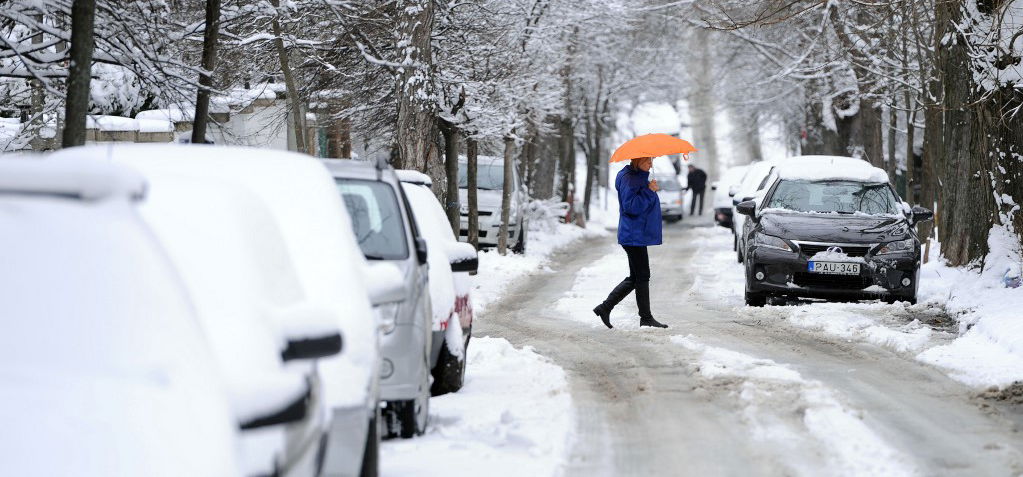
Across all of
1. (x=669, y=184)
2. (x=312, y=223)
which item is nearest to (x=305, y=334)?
(x=312, y=223)

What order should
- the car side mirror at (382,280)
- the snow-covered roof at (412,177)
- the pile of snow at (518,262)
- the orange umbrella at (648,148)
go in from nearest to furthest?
1. the car side mirror at (382,280)
2. the snow-covered roof at (412,177)
3. the orange umbrella at (648,148)
4. the pile of snow at (518,262)

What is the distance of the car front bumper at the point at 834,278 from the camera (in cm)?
1445

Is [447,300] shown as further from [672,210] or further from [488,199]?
[672,210]

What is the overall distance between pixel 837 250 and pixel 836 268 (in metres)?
0.21

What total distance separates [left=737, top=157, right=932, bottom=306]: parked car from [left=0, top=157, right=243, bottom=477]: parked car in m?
11.8

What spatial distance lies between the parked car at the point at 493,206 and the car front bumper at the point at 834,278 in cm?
1178

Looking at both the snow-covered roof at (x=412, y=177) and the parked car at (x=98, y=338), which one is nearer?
the parked car at (x=98, y=338)

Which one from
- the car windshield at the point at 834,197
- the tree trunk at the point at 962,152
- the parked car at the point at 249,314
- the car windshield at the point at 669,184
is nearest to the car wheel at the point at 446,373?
the parked car at the point at 249,314

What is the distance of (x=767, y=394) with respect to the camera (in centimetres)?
842

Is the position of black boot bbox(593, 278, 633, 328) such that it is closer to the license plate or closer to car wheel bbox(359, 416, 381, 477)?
the license plate

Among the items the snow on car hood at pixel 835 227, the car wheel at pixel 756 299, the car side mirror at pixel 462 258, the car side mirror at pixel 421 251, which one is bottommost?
the car wheel at pixel 756 299

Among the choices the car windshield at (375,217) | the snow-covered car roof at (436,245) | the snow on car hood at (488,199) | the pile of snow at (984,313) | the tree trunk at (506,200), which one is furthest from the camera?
the snow on car hood at (488,199)

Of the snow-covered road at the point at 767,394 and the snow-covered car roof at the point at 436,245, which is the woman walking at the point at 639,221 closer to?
the snow-covered road at the point at 767,394

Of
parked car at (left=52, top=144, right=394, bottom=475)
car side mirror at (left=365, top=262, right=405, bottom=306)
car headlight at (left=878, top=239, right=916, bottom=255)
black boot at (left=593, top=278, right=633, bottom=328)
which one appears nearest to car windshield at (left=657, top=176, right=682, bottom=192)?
car headlight at (left=878, top=239, right=916, bottom=255)
